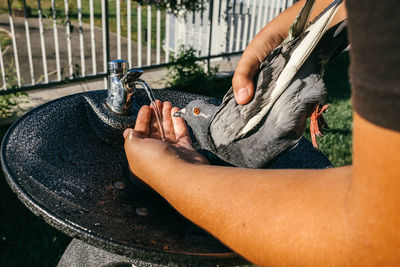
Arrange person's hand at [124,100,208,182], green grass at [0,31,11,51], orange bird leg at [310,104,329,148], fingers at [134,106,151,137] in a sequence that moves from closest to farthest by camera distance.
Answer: person's hand at [124,100,208,182] → orange bird leg at [310,104,329,148] → fingers at [134,106,151,137] → green grass at [0,31,11,51]

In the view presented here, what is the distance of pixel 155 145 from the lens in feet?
3.56

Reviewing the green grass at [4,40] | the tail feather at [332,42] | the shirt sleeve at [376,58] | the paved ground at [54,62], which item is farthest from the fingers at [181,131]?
the green grass at [4,40]

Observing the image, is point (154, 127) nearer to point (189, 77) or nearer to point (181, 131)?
point (181, 131)

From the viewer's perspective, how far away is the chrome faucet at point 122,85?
1.75 metres

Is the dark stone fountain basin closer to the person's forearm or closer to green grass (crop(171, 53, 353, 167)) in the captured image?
the person's forearm

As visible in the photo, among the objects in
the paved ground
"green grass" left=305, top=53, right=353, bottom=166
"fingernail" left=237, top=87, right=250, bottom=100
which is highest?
"fingernail" left=237, top=87, right=250, bottom=100

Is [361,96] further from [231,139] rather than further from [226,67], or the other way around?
[226,67]

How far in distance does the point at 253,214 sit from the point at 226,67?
602cm

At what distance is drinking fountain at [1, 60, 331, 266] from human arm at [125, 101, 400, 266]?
9.6 inches

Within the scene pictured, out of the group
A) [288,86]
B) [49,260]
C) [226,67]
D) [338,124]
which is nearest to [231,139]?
[288,86]

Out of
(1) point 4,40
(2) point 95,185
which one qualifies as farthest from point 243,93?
(1) point 4,40

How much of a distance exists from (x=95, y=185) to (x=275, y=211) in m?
0.94

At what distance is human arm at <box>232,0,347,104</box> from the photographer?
1354 mm

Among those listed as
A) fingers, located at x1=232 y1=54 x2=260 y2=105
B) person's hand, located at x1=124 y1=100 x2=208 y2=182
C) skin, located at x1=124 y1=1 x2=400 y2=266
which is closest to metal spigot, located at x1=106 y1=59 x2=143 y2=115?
person's hand, located at x1=124 y1=100 x2=208 y2=182
